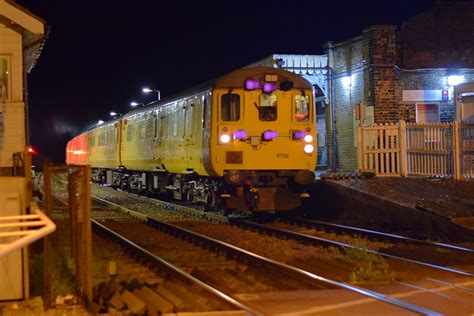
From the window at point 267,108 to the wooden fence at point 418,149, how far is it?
4170mm

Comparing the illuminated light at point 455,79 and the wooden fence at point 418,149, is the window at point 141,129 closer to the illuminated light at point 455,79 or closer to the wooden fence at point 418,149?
the wooden fence at point 418,149

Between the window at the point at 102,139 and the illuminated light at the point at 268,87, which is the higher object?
the illuminated light at the point at 268,87

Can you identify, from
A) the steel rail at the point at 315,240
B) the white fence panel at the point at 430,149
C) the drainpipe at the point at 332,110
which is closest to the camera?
the steel rail at the point at 315,240

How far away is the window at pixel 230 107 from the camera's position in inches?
599

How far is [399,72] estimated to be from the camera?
24.2 metres

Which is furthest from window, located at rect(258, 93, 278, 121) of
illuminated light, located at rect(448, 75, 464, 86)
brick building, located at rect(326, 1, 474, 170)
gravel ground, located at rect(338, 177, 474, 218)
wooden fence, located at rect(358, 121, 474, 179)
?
illuminated light, located at rect(448, 75, 464, 86)

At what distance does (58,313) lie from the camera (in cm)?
663

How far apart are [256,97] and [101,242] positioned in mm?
4931

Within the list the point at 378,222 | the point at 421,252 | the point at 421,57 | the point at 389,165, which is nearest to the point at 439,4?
the point at 421,57

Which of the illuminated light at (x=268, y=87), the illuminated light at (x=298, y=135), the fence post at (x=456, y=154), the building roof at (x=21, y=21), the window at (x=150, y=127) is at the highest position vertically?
the building roof at (x=21, y=21)

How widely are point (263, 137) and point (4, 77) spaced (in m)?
7.33

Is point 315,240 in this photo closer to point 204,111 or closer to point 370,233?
point 370,233

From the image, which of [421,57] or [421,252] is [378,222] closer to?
[421,252]

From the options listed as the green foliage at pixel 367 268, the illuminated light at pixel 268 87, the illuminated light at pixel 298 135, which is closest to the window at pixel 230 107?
the illuminated light at pixel 268 87
